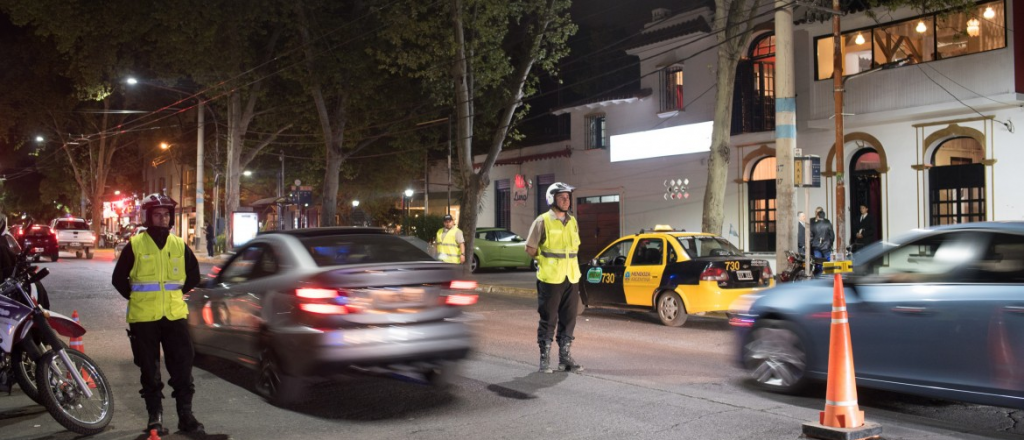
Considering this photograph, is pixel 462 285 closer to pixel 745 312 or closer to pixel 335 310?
pixel 335 310

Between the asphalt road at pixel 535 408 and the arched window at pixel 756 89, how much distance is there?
13746mm

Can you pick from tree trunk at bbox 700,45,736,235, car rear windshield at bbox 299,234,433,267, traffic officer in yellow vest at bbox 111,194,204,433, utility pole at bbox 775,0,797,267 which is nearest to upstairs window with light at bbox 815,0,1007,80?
tree trunk at bbox 700,45,736,235

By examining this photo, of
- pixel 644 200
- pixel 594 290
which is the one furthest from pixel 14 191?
pixel 594 290

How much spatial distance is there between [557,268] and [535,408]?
1847 millimetres

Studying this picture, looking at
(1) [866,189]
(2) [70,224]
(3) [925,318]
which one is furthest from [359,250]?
(2) [70,224]

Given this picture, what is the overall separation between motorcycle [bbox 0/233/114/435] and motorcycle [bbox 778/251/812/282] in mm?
11886

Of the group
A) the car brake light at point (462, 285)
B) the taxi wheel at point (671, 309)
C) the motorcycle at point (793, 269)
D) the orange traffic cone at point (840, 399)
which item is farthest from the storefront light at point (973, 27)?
the car brake light at point (462, 285)

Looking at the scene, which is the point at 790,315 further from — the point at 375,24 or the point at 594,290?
the point at 375,24

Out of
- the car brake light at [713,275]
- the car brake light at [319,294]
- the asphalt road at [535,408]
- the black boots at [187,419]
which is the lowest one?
the asphalt road at [535,408]

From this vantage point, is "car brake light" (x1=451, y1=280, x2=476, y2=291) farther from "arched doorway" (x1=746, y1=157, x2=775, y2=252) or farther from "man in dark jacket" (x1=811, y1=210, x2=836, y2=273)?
"arched doorway" (x1=746, y1=157, x2=775, y2=252)

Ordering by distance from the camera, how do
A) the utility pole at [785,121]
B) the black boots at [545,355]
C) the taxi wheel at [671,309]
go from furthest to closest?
the utility pole at [785,121] < the taxi wheel at [671,309] < the black boots at [545,355]

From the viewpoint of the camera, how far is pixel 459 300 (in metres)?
A: 7.70

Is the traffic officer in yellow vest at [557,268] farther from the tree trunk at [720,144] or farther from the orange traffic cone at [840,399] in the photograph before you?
the tree trunk at [720,144]

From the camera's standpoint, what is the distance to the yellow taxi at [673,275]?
12.6 metres
